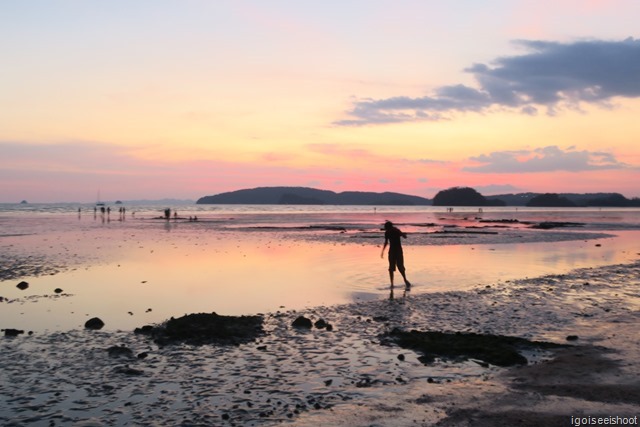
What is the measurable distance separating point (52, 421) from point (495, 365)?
27.7ft

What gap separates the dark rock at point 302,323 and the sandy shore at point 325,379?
1.21 feet

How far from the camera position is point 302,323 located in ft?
48.5

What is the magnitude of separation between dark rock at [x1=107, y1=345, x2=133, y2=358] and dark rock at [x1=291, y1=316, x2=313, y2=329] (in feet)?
14.8

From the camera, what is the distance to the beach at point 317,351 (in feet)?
28.6

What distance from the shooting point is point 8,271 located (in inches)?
1033

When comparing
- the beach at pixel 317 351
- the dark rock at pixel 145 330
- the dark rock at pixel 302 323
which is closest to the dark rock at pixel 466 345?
the beach at pixel 317 351

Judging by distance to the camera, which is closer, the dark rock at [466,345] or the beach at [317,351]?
the beach at [317,351]

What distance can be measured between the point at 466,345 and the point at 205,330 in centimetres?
661

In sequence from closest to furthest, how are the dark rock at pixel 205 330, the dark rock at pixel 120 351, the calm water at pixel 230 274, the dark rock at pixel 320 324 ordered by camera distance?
1. the dark rock at pixel 120 351
2. the dark rock at pixel 205 330
3. the dark rock at pixel 320 324
4. the calm water at pixel 230 274

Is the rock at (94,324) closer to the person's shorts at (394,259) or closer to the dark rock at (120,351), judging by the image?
the dark rock at (120,351)

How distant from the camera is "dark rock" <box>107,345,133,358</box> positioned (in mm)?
11953

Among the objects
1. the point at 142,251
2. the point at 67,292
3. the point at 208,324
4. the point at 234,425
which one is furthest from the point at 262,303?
the point at 142,251

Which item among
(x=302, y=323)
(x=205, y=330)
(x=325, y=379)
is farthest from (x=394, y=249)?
(x=325, y=379)

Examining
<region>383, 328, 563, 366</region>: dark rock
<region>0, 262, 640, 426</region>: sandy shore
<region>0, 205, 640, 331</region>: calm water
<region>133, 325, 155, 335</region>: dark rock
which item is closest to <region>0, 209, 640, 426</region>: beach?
<region>0, 262, 640, 426</region>: sandy shore
